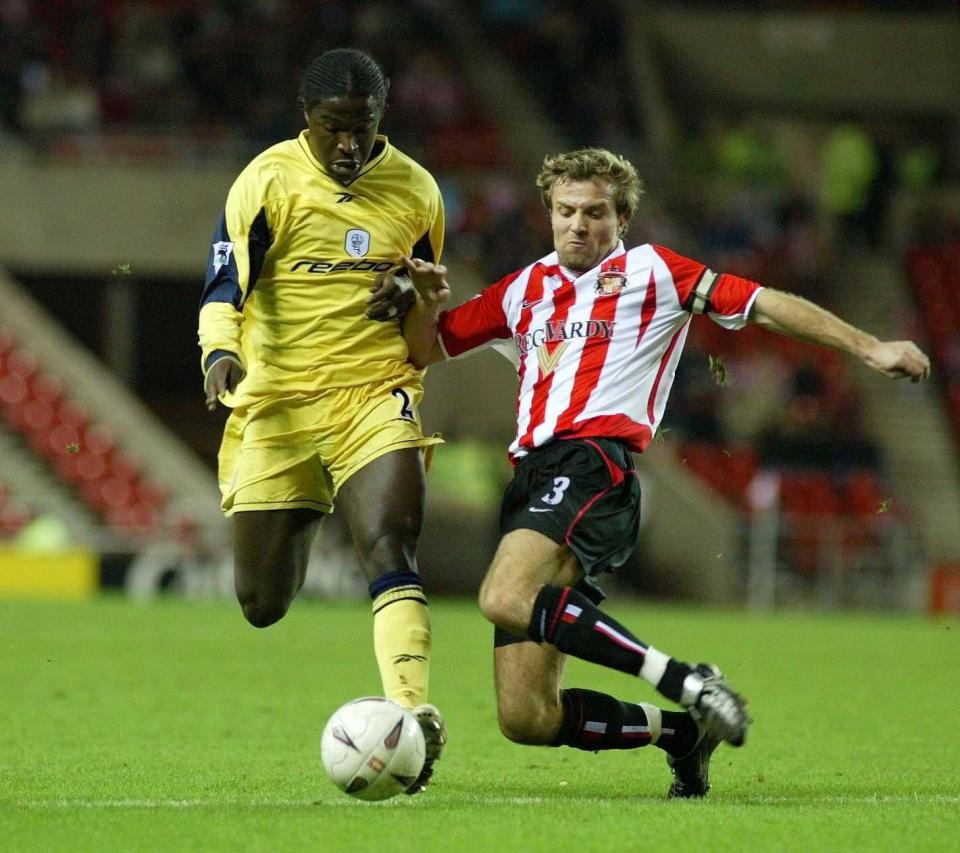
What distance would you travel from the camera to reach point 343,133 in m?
6.56

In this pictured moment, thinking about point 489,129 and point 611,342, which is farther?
point 489,129

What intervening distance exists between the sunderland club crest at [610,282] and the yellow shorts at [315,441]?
34.0 inches

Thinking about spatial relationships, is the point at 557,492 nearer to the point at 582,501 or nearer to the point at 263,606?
the point at 582,501

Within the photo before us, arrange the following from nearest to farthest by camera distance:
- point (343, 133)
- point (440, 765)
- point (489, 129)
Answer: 1. point (343, 133)
2. point (440, 765)
3. point (489, 129)

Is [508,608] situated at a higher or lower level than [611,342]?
lower

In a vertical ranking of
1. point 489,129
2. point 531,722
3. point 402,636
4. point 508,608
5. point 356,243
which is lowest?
point 531,722

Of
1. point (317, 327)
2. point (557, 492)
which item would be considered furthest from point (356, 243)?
point (557, 492)

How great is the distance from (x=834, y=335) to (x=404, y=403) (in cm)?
169

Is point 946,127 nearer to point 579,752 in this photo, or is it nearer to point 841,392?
point 841,392

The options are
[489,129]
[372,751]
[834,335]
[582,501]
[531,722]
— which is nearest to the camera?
[372,751]

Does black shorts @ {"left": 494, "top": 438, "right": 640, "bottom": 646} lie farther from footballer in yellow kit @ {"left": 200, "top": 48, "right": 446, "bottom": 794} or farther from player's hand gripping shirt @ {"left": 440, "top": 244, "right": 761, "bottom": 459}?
footballer in yellow kit @ {"left": 200, "top": 48, "right": 446, "bottom": 794}

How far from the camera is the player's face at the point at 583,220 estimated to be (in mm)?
6227

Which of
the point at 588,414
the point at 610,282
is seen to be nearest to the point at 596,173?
the point at 610,282

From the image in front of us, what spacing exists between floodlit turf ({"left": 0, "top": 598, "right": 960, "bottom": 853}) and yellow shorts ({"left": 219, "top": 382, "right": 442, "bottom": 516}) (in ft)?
3.28
